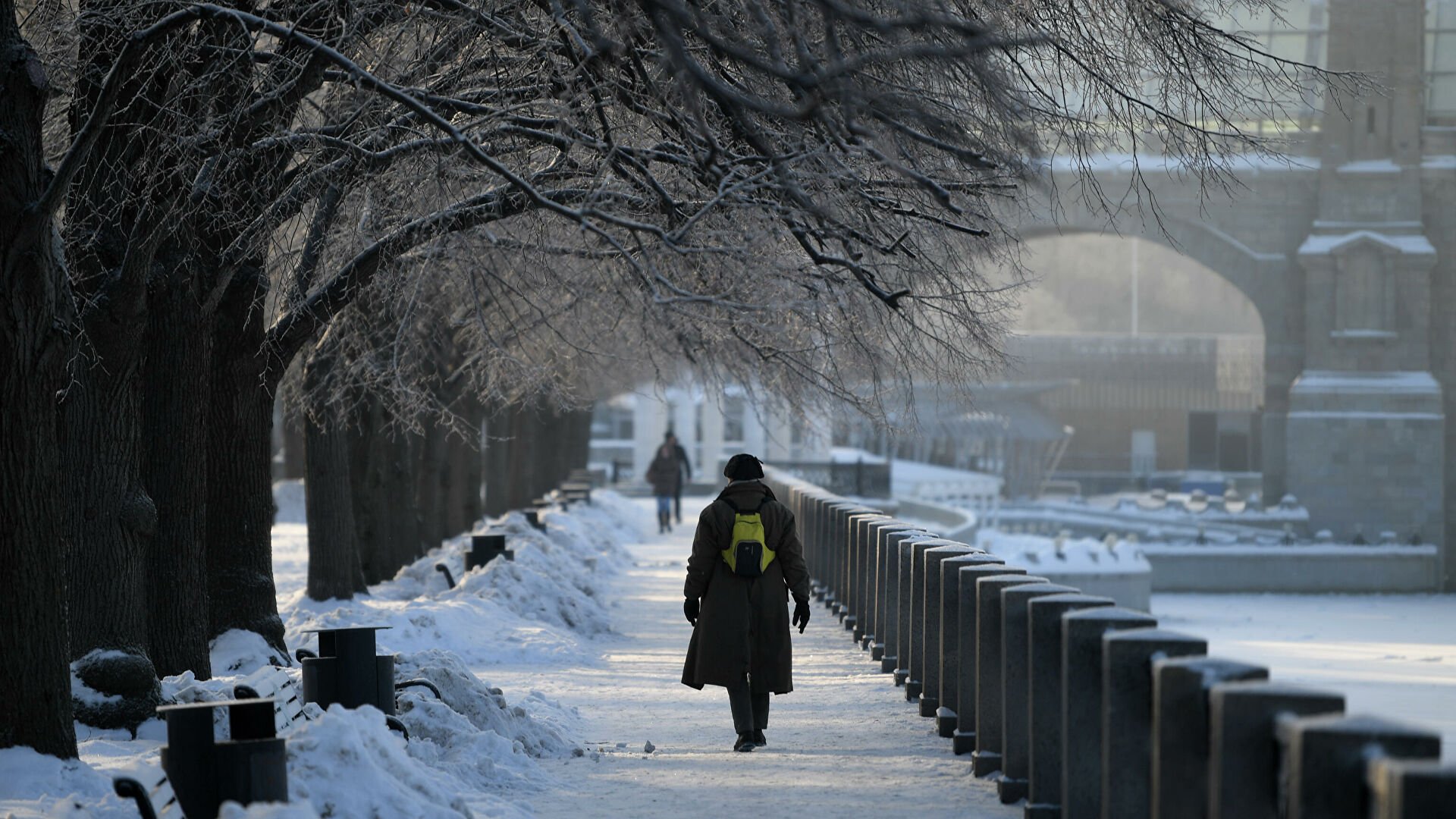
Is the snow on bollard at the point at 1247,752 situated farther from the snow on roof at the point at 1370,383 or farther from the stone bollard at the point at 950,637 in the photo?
the snow on roof at the point at 1370,383

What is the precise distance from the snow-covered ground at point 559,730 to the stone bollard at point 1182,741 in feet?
6.69

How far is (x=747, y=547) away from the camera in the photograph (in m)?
9.26

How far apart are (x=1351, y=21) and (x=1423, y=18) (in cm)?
213

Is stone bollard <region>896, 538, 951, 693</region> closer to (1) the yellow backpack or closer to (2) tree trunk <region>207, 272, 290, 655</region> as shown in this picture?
(1) the yellow backpack

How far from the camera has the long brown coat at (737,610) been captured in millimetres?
9195

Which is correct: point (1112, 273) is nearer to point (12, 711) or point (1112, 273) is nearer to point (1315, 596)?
point (1315, 596)

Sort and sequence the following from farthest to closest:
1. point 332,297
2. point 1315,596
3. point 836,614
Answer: point 1315,596
point 836,614
point 332,297

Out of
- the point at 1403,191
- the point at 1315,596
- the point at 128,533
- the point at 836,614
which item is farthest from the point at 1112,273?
the point at 128,533

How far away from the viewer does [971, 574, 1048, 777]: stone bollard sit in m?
7.96

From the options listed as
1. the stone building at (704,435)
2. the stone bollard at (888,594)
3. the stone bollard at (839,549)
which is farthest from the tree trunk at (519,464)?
the stone bollard at (888,594)

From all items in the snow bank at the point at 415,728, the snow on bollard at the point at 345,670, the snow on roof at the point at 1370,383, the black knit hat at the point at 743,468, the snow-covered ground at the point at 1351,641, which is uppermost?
the snow on roof at the point at 1370,383

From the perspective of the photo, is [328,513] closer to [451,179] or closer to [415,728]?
[451,179]

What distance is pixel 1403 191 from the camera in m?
53.9

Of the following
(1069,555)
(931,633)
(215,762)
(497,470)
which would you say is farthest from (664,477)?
(215,762)
